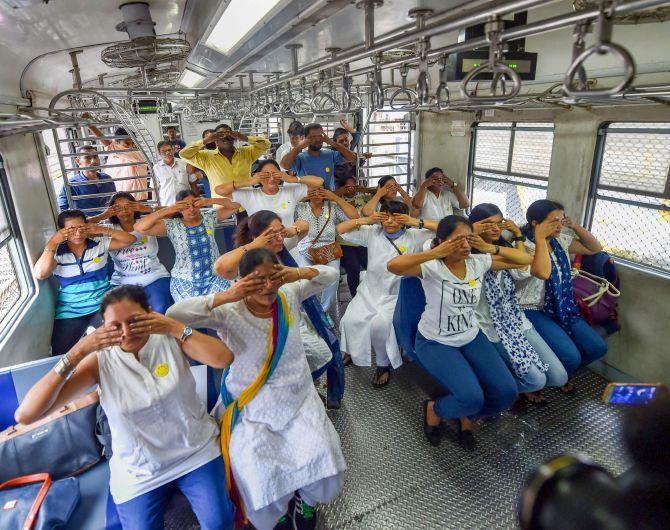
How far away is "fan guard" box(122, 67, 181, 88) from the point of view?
19.7 feet

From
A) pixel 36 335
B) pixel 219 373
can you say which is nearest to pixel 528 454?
pixel 219 373

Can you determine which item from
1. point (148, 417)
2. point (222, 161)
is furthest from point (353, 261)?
point (148, 417)

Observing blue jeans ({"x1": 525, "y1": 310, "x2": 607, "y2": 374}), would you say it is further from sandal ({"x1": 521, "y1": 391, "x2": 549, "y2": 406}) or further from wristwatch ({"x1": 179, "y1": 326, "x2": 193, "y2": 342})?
wristwatch ({"x1": 179, "y1": 326, "x2": 193, "y2": 342})

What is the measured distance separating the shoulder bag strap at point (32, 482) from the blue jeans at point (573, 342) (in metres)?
3.46

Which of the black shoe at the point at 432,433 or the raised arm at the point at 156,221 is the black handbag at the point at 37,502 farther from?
the black shoe at the point at 432,433

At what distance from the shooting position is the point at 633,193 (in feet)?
13.3

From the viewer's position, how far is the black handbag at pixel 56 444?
2.23m

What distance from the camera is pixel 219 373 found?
2.79 meters

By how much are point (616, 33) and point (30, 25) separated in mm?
4869

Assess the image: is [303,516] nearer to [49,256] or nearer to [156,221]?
[156,221]

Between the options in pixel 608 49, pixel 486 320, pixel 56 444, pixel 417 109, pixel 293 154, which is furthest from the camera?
pixel 293 154

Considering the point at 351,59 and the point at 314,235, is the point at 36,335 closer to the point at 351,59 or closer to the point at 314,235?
the point at 314,235

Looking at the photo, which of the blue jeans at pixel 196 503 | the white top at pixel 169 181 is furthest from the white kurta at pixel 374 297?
the white top at pixel 169 181

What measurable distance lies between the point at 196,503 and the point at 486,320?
2.38m
